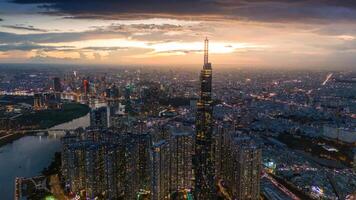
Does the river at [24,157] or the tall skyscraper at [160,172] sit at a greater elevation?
the tall skyscraper at [160,172]

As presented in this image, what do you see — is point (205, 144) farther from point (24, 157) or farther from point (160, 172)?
point (24, 157)

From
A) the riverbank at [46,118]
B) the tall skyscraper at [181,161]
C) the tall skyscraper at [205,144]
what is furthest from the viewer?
the riverbank at [46,118]

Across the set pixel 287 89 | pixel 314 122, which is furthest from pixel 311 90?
pixel 314 122

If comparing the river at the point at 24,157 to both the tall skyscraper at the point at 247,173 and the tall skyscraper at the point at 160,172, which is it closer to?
the tall skyscraper at the point at 160,172

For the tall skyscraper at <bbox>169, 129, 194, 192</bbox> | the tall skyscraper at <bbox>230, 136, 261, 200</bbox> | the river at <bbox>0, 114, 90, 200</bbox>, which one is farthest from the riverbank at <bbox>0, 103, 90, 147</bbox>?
the tall skyscraper at <bbox>230, 136, 261, 200</bbox>

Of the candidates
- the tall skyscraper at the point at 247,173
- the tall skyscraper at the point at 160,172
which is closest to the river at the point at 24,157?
the tall skyscraper at the point at 160,172

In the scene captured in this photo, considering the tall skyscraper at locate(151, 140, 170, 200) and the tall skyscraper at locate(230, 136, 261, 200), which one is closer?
the tall skyscraper at locate(151, 140, 170, 200)

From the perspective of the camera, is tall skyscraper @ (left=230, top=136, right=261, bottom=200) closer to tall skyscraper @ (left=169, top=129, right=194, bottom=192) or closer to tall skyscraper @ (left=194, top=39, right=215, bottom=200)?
tall skyscraper @ (left=194, top=39, right=215, bottom=200)
